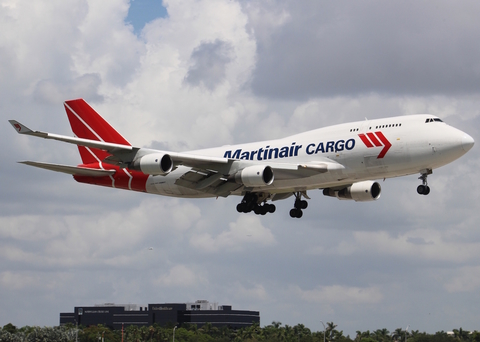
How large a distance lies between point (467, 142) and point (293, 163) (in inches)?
482

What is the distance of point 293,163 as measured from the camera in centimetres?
5612

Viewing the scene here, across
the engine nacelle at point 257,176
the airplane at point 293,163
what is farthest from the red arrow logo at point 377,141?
the engine nacelle at point 257,176

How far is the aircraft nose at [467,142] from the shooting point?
50812 millimetres

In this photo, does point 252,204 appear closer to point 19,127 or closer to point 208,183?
point 208,183

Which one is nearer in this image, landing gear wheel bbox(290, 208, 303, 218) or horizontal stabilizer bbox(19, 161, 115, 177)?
horizontal stabilizer bbox(19, 161, 115, 177)

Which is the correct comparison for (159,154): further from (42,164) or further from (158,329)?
(158,329)

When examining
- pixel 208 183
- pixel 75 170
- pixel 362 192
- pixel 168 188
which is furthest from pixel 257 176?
pixel 75 170

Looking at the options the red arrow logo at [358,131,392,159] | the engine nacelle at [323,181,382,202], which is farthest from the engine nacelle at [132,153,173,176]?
the engine nacelle at [323,181,382,202]

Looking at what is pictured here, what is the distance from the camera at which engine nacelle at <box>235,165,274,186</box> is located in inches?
2116

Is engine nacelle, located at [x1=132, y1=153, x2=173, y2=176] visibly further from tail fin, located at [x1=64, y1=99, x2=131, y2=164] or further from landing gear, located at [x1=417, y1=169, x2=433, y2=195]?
landing gear, located at [x1=417, y1=169, x2=433, y2=195]

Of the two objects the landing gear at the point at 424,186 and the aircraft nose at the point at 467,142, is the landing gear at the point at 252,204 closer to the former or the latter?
the landing gear at the point at 424,186

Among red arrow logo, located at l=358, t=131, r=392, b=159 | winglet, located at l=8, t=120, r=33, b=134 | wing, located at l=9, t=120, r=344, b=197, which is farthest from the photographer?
wing, located at l=9, t=120, r=344, b=197

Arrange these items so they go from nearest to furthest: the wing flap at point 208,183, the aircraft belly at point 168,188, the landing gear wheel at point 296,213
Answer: the wing flap at point 208,183, the aircraft belly at point 168,188, the landing gear wheel at point 296,213

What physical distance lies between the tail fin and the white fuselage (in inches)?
515
